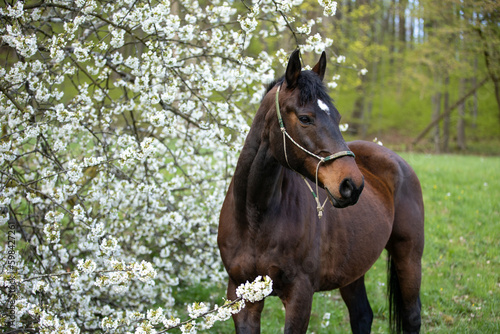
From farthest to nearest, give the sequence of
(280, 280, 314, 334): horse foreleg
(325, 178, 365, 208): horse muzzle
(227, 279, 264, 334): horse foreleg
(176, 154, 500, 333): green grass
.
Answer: (176, 154, 500, 333): green grass
(227, 279, 264, 334): horse foreleg
(280, 280, 314, 334): horse foreleg
(325, 178, 365, 208): horse muzzle

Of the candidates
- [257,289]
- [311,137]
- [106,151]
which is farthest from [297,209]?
[106,151]

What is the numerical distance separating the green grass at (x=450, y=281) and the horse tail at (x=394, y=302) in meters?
0.54

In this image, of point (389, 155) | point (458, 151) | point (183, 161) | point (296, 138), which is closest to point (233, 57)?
point (183, 161)

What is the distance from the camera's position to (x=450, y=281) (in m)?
5.70

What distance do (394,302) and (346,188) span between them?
2391 mm

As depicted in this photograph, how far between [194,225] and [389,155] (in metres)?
2.42

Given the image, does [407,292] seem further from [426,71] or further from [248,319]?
[426,71]

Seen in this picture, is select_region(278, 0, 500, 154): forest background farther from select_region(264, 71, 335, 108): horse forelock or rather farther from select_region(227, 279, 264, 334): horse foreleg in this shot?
select_region(227, 279, 264, 334): horse foreleg

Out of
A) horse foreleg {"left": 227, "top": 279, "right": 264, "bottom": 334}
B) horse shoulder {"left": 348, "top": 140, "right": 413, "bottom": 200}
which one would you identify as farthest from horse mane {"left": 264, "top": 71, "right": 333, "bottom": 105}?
horse shoulder {"left": 348, "top": 140, "right": 413, "bottom": 200}

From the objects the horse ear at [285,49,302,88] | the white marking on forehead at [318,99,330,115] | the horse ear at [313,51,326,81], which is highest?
the horse ear at [313,51,326,81]

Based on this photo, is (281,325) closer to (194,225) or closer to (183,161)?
(194,225)

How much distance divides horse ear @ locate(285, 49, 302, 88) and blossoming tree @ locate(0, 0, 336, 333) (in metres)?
1.19

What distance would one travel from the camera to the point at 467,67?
1731cm

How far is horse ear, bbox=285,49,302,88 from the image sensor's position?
254 centimetres
